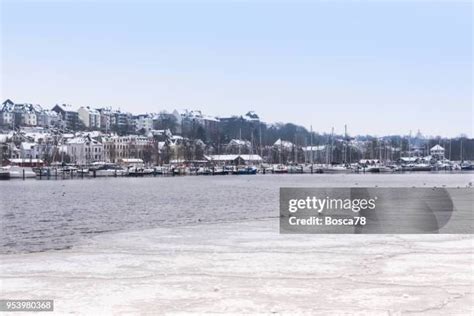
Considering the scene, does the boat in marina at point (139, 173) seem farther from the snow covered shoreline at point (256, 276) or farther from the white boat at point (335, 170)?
the snow covered shoreline at point (256, 276)

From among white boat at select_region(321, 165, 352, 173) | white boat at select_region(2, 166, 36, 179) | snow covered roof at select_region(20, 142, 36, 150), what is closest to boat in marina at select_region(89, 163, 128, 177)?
white boat at select_region(2, 166, 36, 179)

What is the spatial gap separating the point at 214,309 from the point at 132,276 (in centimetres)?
377

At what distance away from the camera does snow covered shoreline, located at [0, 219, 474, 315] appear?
37.4ft

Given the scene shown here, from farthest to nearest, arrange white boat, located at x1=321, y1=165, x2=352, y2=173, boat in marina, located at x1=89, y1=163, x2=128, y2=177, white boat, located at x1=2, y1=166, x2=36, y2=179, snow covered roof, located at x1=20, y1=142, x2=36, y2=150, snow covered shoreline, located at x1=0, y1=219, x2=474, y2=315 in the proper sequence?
snow covered roof, located at x1=20, y1=142, x2=36, y2=150 < white boat, located at x1=321, y1=165, x2=352, y2=173 < boat in marina, located at x1=89, y1=163, x2=128, y2=177 < white boat, located at x1=2, y1=166, x2=36, y2=179 < snow covered shoreline, located at x1=0, y1=219, x2=474, y2=315

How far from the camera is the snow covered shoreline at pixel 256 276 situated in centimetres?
1141

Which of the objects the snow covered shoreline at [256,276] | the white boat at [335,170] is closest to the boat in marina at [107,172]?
the white boat at [335,170]

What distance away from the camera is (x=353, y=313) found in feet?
35.4

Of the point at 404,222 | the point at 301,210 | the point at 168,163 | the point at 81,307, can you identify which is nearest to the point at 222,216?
the point at 301,210

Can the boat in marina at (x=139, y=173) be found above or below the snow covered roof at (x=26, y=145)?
below

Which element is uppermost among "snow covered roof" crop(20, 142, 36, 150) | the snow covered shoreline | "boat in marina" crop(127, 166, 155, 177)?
"snow covered roof" crop(20, 142, 36, 150)

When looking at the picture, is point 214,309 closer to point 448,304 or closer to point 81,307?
point 81,307

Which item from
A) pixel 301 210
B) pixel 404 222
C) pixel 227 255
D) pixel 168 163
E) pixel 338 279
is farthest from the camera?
pixel 168 163

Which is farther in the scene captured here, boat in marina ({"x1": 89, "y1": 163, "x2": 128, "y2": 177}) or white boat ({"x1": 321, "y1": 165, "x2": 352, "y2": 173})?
white boat ({"x1": 321, "y1": 165, "x2": 352, "y2": 173})

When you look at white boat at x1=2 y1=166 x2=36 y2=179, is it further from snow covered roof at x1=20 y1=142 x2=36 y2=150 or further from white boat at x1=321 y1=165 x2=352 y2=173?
white boat at x1=321 y1=165 x2=352 y2=173
